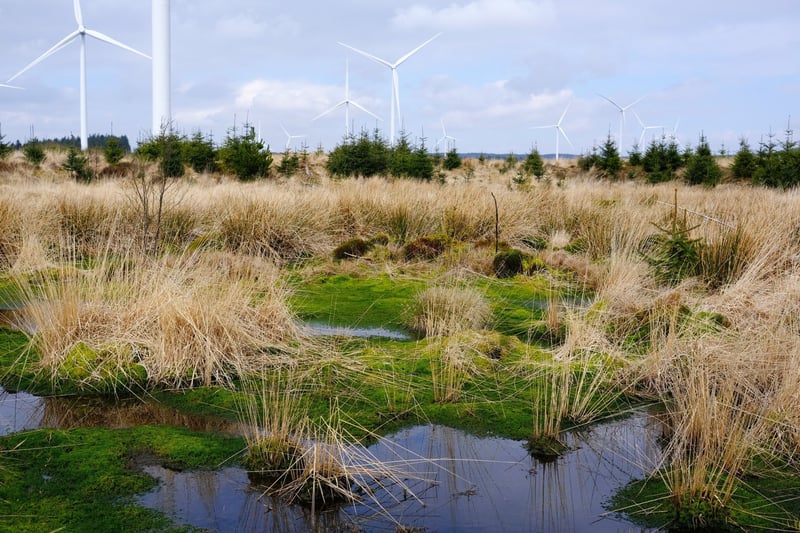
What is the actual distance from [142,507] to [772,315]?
17.0 ft

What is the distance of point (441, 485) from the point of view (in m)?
4.25

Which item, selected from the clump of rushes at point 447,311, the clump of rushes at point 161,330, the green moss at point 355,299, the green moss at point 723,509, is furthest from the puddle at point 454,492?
the green moss at point 355,299

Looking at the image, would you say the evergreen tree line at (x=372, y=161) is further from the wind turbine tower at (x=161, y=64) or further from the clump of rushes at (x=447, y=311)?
the clump of rushes at (x=447, y=311)

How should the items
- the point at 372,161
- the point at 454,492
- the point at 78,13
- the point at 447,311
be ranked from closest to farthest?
the point at 454,492, the point at 447,311, the point at 372,161, the point at 78,13

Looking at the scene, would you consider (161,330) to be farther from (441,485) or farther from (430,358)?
(441,485)

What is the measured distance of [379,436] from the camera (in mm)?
4914

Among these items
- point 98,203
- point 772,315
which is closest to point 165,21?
point 98,203

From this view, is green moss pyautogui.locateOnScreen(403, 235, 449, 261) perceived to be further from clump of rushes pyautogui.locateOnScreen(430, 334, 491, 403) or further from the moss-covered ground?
clump of rushes pyautogui.locateOnScreen(430, 334, 491, 403)

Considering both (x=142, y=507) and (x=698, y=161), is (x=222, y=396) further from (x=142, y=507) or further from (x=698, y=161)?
(x=698, y=161)

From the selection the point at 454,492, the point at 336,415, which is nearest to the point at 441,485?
the point at 454,492

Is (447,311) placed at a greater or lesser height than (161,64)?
lesser

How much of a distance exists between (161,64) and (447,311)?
24.6 metres

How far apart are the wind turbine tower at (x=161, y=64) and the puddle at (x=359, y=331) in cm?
2196

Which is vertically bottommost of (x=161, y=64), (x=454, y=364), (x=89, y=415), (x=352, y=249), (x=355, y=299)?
(x=89, y=415)
